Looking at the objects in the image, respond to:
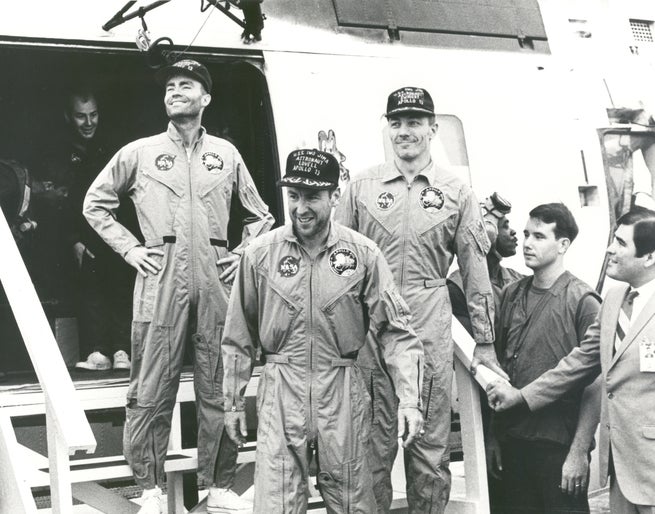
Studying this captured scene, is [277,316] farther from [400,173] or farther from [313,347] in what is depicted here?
[400,173]

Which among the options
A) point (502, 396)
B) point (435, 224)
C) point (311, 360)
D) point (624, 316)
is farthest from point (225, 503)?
point (624, 316)

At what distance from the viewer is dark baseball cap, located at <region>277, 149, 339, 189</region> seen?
393 cm

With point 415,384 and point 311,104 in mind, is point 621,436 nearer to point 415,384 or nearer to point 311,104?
point 415,384

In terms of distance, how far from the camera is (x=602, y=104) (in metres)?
7.37

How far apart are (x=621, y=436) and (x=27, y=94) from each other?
178 inches

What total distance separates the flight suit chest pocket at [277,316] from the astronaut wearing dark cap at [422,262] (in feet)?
2.09

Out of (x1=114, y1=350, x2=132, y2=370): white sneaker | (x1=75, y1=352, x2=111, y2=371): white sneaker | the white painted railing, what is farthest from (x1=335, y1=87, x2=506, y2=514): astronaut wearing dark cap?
(x1=75, y1=352, x2=111, y2=371): white sneaker

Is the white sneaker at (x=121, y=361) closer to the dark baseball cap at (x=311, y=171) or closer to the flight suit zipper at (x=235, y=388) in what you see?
the flight suit zipper at (x=235, y=388)

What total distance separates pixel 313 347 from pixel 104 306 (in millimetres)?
2797

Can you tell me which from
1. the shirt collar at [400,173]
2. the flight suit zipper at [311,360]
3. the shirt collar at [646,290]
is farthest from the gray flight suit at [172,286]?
the shirt collar at [646,290]

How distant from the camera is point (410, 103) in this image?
4727 mm

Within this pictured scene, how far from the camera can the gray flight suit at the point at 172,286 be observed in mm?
4527

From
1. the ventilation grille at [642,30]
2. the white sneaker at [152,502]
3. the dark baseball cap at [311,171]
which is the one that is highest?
the ventilation grille at [642,30]

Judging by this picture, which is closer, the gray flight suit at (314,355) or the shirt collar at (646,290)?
the gray flight suit at (314,355)
